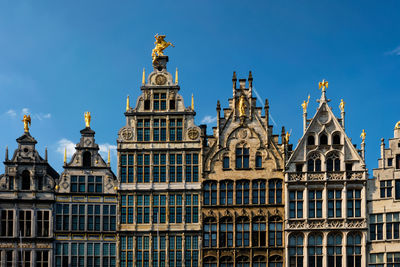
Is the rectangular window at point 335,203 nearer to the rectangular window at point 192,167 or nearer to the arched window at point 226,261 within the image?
the arched window at point 226,261

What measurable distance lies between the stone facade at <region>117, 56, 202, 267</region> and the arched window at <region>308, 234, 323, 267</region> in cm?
772

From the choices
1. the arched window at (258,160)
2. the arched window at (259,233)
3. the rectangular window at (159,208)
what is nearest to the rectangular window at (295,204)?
the arched window at (259,233)

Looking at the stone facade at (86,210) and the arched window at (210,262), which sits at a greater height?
the stone facade at (86,210)

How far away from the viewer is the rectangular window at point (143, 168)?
192ft

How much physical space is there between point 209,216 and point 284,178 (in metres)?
5.91

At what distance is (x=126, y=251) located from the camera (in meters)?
57.6

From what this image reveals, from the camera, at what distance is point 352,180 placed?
2247 inches

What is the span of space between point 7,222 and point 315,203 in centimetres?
2164

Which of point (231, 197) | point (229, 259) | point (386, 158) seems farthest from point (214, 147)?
point (386, 158)

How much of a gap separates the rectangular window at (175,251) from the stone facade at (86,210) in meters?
3.99

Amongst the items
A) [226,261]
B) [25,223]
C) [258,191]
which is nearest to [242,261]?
[226,261]

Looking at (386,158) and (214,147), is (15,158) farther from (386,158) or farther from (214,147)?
(386,158)

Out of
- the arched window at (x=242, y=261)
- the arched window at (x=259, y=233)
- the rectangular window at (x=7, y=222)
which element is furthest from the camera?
the rectangular window at (x=7, y=222)

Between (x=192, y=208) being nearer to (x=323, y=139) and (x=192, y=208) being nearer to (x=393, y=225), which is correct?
(x=323, y=139)
